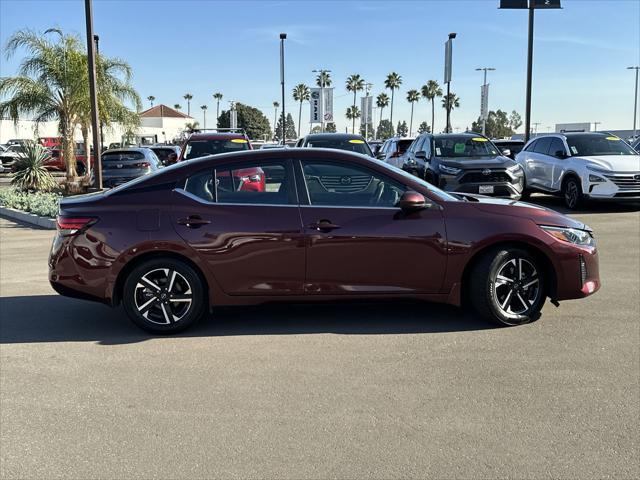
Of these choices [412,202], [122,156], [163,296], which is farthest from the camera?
[122,156]

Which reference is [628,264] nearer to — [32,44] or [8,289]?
[8,289]

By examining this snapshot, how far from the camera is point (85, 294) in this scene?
5355 mm

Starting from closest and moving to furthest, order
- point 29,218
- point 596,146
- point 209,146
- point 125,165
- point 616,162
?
point 29,218 → point 616,162 → point 596,146 → point 209,146 → point 125,165

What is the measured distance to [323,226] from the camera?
5262 millimetres

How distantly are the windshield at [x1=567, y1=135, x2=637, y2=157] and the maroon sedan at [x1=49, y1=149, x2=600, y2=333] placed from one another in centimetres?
1002

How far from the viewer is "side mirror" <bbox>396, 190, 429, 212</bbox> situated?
5.23 m

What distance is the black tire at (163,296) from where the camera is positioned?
5.29 meters

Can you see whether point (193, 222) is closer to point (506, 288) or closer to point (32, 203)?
point (506, 288)

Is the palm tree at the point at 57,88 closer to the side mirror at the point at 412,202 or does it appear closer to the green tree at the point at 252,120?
the side mirror at the point at 412,202

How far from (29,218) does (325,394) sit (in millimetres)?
11152

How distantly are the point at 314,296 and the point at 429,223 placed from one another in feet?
3.81

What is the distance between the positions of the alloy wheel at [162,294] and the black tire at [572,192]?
1101 cm

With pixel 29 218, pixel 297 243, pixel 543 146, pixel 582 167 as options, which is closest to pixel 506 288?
pixel 297 243

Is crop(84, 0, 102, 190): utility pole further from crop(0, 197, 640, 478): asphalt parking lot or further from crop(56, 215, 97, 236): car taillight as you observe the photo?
crop(56, 215, 97, 236): car taillight
